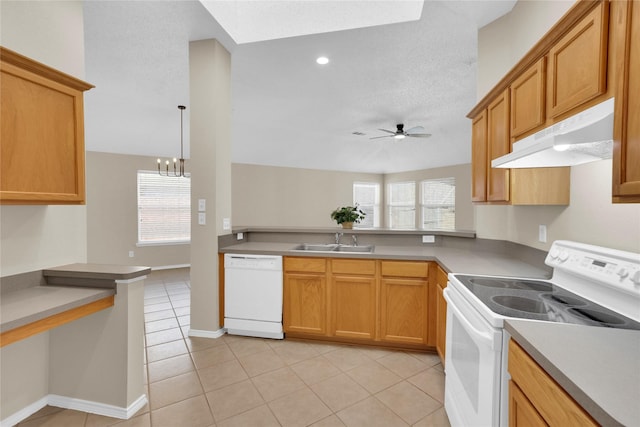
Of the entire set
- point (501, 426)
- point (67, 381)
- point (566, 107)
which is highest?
point (566, 107)

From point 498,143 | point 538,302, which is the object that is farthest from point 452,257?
point 538,302

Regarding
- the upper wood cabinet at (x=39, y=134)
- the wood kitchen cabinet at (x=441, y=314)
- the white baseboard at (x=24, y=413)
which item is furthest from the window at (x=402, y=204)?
the white baseboard at (x=24, y=413)

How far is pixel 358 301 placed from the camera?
109 inches

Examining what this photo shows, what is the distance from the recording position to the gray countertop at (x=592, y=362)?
2.24 ft

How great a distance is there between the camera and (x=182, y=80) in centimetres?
366

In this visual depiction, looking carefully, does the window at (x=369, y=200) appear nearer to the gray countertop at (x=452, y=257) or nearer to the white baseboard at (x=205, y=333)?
the gray countertop at (x=452, y=257)

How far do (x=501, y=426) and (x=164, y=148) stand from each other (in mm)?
6584

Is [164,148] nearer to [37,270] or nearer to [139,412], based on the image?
[37,270]

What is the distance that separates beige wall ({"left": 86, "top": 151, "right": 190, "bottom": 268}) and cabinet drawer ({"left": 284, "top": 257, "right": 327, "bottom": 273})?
4584 millimetres

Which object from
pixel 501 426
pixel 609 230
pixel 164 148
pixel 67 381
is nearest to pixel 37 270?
pixel 67 381

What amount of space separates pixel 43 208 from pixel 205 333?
5.88 feet

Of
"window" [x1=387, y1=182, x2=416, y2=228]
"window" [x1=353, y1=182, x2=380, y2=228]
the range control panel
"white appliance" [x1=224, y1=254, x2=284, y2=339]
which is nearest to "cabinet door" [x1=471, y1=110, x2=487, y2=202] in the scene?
the range control panel

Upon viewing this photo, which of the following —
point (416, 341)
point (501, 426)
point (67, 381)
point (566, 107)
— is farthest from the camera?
point (416, 341)

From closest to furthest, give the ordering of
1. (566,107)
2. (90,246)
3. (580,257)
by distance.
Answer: (566,107) < (580,257) < (90,246)
